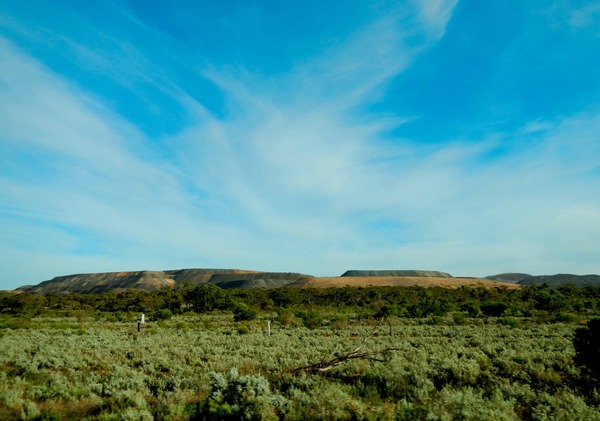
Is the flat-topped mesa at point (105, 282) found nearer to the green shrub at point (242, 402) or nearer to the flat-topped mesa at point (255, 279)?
the flat-topped mesa at point (255, 279)

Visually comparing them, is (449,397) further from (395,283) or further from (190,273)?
(190,273)

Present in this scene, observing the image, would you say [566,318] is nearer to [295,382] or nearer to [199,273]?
[295,382]

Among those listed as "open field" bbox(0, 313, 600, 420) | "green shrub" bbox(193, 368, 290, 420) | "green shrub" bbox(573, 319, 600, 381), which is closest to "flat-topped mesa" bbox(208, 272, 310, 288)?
"open field" bbox(0, 313, 600, 420)

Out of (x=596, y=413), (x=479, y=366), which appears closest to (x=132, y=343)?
(x=479, y=366)

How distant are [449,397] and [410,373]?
12.3ft

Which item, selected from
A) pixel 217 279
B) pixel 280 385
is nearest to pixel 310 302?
pixel 280 385

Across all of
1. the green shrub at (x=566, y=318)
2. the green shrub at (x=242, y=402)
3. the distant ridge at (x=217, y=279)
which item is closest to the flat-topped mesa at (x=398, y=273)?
the distant ridge at (x=217, y=279)

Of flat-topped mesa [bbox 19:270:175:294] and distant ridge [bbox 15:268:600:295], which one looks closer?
distant ridge [bbox 15:268:600:295]

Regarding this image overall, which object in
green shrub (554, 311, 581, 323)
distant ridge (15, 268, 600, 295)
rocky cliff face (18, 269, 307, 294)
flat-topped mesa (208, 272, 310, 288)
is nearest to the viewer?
green shrub (554, 311, 581, 323)

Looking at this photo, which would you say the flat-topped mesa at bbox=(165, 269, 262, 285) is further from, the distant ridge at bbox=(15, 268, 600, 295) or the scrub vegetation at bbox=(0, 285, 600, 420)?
the scrub vegetation at bbox=(0, 285, 600, 420)

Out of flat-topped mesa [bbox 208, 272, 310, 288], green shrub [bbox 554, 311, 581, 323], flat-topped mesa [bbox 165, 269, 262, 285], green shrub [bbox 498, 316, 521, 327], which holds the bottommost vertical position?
green shrub [bbox 554, 311, 581, 323]

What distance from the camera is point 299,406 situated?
7812 millimetres

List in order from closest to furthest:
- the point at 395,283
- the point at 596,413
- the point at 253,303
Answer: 1. the point at 596,413
2. the point at 253,303
3. the point at 395,283

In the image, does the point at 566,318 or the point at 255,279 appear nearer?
the point at 566,318
